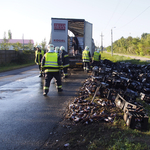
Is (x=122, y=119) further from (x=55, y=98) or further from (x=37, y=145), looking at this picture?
(x=55, y=98)

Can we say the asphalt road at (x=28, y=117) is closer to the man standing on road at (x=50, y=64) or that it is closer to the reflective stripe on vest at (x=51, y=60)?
the man standing on road at (x=50, y=64)

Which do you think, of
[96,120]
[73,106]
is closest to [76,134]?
[96,120]

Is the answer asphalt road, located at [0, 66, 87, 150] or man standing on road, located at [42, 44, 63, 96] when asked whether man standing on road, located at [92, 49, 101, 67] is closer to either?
asphalt road, located at [0, 66, 87, 150]

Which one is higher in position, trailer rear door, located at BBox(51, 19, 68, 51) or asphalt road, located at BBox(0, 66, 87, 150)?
trailer rear door, located at BBox(51, 19, 68, 51)

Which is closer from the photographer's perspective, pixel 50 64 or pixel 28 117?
pixel 28 117

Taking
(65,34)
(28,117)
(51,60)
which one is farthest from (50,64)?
(65,34)

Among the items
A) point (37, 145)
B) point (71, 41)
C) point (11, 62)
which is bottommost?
point (37, 145)

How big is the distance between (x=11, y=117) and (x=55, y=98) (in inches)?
86.2

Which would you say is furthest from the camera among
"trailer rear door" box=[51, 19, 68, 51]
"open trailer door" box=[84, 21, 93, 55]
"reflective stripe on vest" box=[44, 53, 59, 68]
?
"open trailer door" box=[84, 21, 93, 55]

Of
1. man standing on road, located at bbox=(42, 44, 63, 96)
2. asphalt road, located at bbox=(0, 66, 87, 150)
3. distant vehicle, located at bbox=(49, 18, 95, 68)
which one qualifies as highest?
distant vehicle, located at bbox=(49, 18, 95, 68)

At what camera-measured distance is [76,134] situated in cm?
364

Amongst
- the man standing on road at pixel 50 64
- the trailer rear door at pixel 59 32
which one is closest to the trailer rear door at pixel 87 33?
the trailer rear door at pixel 59 32

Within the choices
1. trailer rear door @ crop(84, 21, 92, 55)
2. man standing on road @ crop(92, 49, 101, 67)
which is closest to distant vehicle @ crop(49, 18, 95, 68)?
trailer rear door @ crop(84, 21, 92, 55)

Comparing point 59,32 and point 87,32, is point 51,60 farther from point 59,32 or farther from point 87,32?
point 87,32
